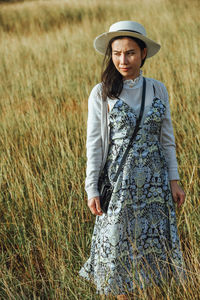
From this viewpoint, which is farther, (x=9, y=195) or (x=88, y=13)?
(x=88, y=13)

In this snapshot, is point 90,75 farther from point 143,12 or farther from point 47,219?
point 143,12

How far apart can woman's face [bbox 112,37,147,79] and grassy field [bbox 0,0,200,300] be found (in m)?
0.65

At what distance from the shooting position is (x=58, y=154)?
250 centimetres

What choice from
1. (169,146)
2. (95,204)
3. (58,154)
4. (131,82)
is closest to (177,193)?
(169,146)

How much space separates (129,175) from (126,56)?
20.3 inches

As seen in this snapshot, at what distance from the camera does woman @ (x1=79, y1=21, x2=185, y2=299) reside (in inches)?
56.2

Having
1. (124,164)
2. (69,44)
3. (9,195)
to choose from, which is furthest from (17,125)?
(69,44)

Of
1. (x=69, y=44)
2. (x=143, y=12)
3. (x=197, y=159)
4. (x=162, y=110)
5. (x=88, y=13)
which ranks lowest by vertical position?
(x=197, y=159)

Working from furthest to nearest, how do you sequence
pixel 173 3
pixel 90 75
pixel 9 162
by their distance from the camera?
pixel 173 3 → pixel 90 75 → pixel 9 162

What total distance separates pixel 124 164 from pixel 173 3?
8582 mm

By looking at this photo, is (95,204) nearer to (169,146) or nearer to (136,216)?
(136,216)

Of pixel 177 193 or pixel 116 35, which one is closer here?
pixel 116 35

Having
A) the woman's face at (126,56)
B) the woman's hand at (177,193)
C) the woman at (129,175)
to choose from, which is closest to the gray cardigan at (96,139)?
the woman at (129,175)

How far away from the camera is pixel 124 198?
1425 millimetres
